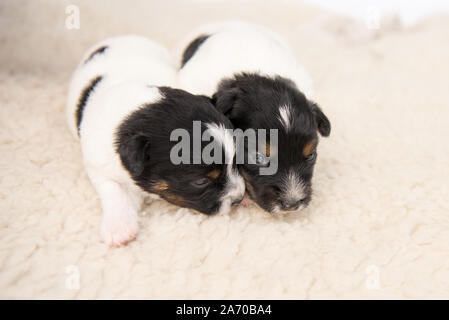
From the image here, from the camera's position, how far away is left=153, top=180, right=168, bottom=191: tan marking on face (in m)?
2.54

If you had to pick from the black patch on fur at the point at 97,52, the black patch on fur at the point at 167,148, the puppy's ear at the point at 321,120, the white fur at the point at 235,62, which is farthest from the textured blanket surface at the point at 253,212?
the white fur at the point at 235,62

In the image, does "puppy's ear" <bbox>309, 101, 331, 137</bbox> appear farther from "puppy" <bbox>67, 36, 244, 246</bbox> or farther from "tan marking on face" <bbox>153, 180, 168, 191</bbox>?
"tan marking on face" <bbox>153, 180, 168, 191</bbox>

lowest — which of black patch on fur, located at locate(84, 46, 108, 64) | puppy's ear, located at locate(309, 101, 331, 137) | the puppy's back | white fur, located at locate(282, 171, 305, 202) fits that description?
white fur, located at locate(282, 171, 305, 202)

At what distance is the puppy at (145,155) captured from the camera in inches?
96.0

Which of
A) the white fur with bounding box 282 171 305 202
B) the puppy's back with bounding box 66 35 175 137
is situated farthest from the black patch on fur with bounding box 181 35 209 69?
the white fur with bounding box 282 171 305 202

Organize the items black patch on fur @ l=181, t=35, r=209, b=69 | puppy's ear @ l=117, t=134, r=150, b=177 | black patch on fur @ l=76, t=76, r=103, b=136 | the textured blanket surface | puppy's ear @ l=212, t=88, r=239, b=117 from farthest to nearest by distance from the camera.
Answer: black patch on fur @ l=181, t=35, r=209, b=69
black patch on fur @ l=76, t=76, r=103, b=136
puppy's ear @ l=212, t=88, r=239, b=117
puppy's ear @ l=117, t=134, r=150, b=177
the textured blanket surface

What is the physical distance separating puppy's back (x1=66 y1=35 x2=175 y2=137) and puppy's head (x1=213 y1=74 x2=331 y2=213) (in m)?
0.64

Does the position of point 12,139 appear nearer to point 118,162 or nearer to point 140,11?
point 118,162

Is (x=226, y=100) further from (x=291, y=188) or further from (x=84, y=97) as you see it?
(x=84, y=97)

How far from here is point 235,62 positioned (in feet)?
Answer: 10.3

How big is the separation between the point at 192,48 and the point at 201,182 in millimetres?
1528

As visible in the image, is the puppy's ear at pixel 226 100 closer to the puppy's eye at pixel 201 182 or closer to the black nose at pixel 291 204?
the puppy's eye at pixel 201 182

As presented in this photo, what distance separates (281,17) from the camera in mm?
6055

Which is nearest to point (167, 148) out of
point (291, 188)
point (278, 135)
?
point (278, 135)
